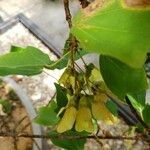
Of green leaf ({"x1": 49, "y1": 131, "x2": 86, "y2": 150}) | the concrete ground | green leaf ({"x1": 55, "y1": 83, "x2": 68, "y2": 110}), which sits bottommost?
Answer: the concrete ground

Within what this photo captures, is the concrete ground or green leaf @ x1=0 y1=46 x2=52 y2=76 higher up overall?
green leaf @ x1=0 y1=46 x2=52 y2=76

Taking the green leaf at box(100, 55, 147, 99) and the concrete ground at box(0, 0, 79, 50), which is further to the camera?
the concrete ground at box(0, 0, 79, 50)

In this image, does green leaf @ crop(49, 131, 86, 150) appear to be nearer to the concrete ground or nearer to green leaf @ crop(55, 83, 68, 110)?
green leaf @ crop(55, 83, 68, 110)

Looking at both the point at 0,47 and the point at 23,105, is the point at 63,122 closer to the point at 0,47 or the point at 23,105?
the point at 23,105

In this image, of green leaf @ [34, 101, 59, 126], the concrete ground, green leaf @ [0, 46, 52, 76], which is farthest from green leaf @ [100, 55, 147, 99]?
the concrete ground

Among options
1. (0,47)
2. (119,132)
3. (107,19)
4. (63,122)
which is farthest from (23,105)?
(107,19)

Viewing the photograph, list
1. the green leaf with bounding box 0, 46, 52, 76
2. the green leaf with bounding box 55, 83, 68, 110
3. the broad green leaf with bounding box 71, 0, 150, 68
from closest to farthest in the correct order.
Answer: the broad green leaf with bounding box 71, 0, 150, 68, the green leaf with bounding box 0, 46, 52, 76, the green leaf with bounding box 55, 83, 68, 110

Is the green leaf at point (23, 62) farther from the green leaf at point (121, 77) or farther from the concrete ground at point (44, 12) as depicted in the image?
the concrete ground at point (44, 12)
